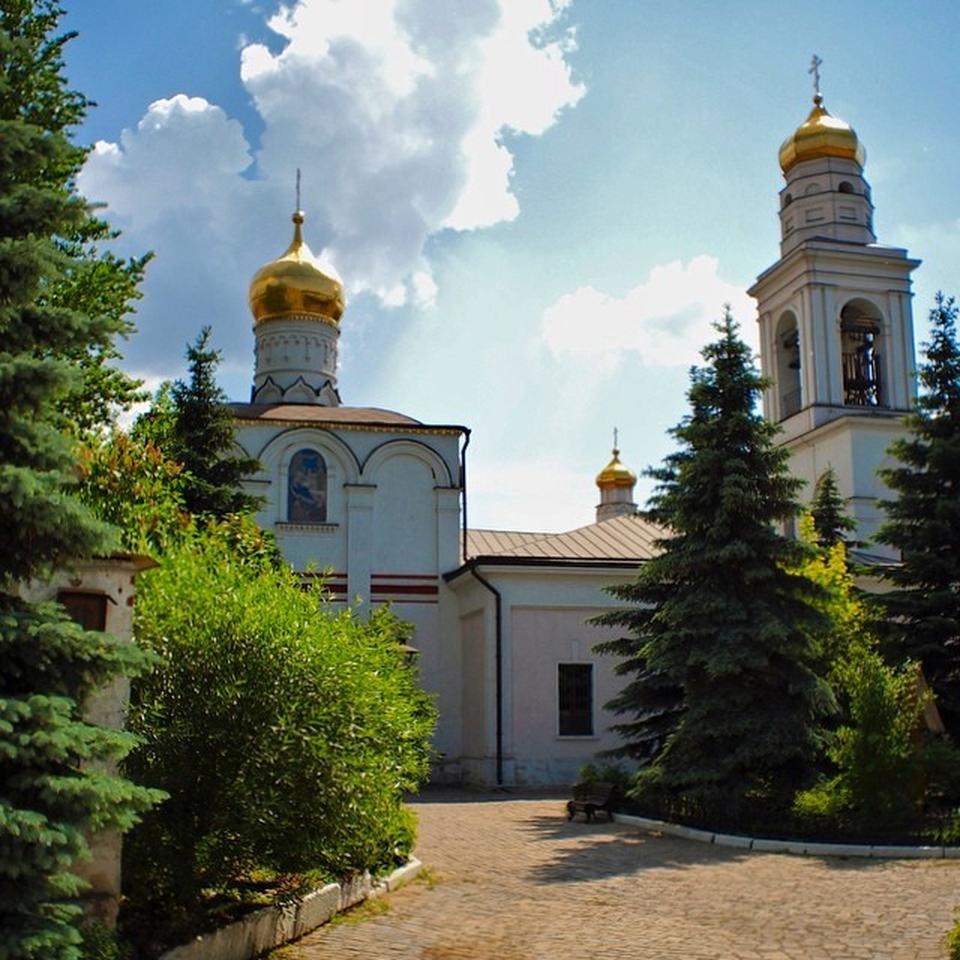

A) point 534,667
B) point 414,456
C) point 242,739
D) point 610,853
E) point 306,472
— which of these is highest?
point 414,456

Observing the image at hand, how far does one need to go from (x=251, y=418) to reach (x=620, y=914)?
19.1 m

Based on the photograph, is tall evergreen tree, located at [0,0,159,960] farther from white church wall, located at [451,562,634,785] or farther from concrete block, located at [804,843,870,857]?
white church wall, located at [451,562,634,785]

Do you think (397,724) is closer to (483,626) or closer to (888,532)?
(888,532)

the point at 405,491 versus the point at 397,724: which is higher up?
the point at 405,491

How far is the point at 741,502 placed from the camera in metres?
15.6

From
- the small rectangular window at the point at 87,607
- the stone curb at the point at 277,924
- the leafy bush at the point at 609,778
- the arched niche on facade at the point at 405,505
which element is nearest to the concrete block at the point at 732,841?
the leafy bush at the point at 609,778

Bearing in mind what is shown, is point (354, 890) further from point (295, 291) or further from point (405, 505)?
point (295, 291)

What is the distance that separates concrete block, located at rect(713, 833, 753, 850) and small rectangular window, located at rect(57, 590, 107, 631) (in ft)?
27.8

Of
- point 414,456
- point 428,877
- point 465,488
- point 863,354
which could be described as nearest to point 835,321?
point 863,354

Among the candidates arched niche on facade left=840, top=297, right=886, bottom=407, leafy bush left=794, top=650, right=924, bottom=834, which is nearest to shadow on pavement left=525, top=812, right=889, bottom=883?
leafy bush left=794, top=650, right=924, bottom=834

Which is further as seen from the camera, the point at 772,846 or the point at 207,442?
the point at 207,442

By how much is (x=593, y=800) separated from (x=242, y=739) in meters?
9.07

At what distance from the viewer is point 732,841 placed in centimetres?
1310

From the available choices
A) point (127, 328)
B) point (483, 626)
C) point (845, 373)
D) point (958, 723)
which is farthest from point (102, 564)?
point (845, 373)
